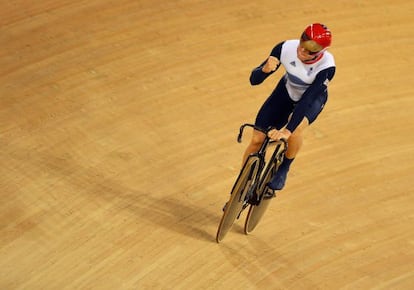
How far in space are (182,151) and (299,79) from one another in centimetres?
159

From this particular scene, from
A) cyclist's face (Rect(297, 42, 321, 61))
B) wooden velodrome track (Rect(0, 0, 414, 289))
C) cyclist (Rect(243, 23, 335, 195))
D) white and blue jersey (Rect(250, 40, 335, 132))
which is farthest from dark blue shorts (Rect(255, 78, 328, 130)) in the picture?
wooden velodrome track (Rect(0, 0, 414, 289))

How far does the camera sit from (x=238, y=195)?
5523 millimetres

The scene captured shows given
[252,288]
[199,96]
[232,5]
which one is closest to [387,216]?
[252,288]

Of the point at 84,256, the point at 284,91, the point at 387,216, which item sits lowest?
the point at 387,216

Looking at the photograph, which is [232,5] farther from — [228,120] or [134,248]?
[134,248]

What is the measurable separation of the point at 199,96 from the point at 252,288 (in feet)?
6.82

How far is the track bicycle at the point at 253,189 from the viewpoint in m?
5.35

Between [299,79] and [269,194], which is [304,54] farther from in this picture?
[269,194]

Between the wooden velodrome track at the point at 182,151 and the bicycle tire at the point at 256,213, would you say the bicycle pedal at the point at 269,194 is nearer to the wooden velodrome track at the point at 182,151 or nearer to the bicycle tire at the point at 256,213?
the bicycle tire at the point at 256,213

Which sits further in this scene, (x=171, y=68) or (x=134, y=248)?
(x=171, y=68)

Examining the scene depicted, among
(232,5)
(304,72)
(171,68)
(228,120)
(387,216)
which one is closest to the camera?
(304,72)

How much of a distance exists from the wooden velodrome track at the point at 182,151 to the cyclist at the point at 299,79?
99 cm

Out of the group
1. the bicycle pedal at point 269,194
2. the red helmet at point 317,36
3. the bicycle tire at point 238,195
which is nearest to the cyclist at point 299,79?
the red helmet at point 317,36

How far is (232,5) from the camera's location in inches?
324
